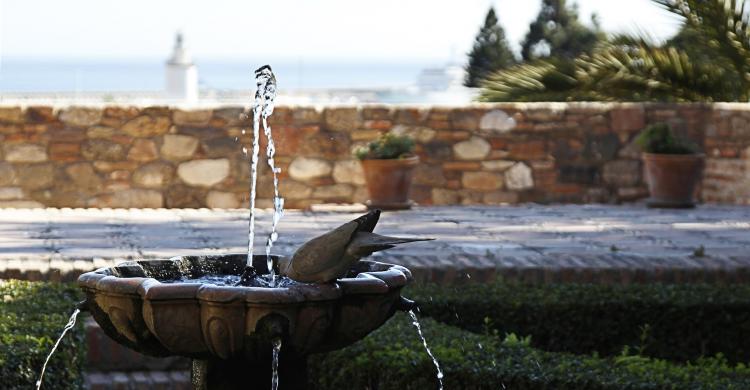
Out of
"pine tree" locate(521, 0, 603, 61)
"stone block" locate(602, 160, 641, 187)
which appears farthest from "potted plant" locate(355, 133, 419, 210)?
"pine tree" locate(521, 0, 603, 61)

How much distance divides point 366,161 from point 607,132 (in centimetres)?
235

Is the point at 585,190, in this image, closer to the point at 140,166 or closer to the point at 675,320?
the point at 140,166

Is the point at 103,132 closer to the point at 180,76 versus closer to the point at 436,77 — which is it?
the point at 180,76

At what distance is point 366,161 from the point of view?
32.8 ft

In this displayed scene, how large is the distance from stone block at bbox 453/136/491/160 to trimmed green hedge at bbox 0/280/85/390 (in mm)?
5612

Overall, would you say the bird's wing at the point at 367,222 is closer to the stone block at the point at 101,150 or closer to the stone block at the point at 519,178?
the stone block at the point at 101,150

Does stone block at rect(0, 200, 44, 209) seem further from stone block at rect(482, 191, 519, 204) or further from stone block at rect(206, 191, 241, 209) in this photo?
stone block at rect(482, 191, 519, 204)

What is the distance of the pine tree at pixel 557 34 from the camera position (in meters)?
24.0

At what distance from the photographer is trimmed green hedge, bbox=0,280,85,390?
4375mm

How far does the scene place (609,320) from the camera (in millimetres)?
5641

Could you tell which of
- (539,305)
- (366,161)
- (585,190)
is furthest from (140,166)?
(539,305)

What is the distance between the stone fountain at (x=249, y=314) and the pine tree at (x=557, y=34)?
20.4 m

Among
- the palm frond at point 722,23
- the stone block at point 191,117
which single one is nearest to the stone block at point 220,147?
the stone block at point 191,117

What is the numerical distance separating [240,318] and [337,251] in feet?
1.12
